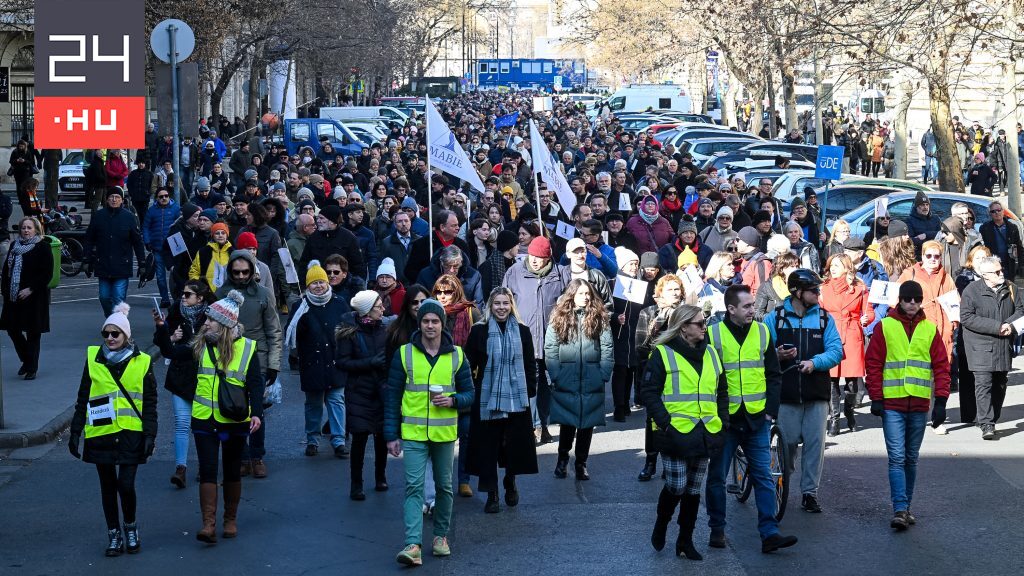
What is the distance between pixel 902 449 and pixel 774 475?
32.3 inches

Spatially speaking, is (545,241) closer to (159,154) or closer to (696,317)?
(696,317)

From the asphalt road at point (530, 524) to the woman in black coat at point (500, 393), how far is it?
0.37 m

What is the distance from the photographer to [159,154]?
35.4 meters

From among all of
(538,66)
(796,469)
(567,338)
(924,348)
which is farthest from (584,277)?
(538,66)

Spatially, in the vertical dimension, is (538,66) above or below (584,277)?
above

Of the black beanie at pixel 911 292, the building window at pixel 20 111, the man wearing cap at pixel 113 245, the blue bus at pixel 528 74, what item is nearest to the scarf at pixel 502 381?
the black beanie at pixel 911 292

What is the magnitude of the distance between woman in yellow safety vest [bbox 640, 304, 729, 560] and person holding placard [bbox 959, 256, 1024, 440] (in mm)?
4661

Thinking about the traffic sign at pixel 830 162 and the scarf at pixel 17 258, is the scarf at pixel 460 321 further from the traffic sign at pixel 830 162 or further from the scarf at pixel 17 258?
the traffic sign at pixel 830 162

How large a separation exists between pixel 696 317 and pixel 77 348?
33.0ft

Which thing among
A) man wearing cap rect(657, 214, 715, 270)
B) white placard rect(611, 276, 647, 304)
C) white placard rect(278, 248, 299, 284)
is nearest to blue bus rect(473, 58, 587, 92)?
man wearing cap rect(657, 214, 715, 270)

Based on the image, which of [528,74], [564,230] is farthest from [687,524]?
[528,74]

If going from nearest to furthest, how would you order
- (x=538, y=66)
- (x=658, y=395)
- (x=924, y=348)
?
(x=658, y=395), (x=924, y=348), (x=538, y=66)

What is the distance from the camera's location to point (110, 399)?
8.33m

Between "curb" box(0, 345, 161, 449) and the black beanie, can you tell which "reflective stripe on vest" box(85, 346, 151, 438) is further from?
the black beanie
